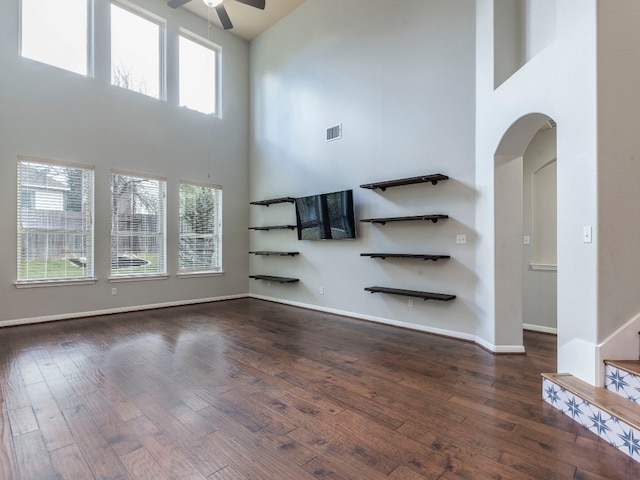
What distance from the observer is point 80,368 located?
3.09m

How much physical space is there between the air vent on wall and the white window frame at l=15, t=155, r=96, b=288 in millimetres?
3866

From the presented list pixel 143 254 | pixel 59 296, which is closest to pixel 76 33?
pixel 143 254

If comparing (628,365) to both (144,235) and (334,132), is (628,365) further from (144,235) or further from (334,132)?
(144,235)

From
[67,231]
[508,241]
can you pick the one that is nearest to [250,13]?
[67,231]

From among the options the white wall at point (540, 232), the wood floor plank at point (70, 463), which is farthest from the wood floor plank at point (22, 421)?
the white wall at point (540, 232)

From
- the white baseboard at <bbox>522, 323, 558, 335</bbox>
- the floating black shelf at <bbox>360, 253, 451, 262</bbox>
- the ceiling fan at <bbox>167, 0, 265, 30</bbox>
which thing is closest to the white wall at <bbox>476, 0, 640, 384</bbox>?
the floating black shelf at <bbox>360, 253, 451, 262</bbox>

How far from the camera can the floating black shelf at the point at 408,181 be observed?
13.4 ft

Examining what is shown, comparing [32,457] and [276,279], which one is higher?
[276,279]

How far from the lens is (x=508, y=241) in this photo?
3.62 metres

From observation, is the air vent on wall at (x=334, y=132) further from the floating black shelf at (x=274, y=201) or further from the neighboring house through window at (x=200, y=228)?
the neighboring house through window at (x=200, y=228)

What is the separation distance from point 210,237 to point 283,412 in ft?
16.6

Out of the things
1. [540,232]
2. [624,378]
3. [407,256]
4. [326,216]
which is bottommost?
[624,378]

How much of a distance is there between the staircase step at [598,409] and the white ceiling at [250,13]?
6892 mm

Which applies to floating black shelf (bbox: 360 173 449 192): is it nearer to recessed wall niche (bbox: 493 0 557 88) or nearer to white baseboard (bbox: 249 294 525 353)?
recessed wall niche (bbox: 493 0 557 88)
